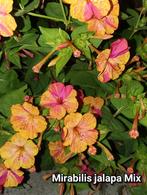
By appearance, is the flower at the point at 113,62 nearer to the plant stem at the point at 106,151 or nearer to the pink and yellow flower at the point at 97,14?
the pink and yellow flower at the point at 97,14

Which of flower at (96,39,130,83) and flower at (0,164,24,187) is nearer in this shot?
flower at (96,39,130,83)

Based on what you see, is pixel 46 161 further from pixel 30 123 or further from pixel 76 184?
pixel 30 123

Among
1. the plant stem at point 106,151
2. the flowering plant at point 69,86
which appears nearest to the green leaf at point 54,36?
the flowering plant at point 69,86

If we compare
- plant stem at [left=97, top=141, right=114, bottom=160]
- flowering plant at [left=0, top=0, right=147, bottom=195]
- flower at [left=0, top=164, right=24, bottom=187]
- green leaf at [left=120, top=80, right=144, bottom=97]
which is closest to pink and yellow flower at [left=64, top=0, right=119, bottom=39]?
flowering plant at [left=0, top=0, right=147, bottom=195]

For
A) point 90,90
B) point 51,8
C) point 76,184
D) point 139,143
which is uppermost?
point 51,8

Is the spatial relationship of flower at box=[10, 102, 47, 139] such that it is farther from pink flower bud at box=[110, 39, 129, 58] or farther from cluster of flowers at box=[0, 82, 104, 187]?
pink flower bud at box=[110, 39, 129, 58]

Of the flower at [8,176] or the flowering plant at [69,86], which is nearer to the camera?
the flowering plant at [69,86]

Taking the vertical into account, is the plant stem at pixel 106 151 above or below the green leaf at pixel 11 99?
A: below

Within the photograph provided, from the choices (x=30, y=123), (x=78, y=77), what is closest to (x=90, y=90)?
(x=78, y=77)
